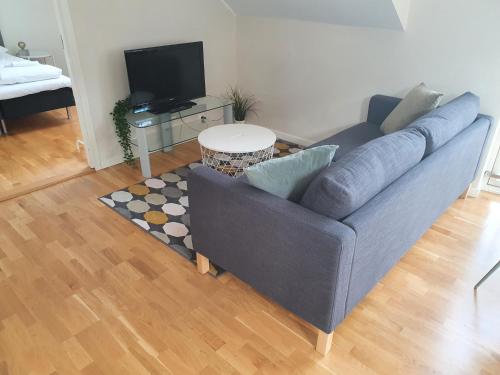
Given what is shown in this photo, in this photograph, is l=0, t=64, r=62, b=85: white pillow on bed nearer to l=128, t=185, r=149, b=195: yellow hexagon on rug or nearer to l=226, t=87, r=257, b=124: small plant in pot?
l=226, t=87, r=257, b=124: small plant in pot

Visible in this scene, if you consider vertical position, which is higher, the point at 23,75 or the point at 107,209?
the point at 23,75

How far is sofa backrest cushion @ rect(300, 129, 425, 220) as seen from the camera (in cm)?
154

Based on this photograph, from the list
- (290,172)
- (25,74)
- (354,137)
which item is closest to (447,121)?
(354,137)

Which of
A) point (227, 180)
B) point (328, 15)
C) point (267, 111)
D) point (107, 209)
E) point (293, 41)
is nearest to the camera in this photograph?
point (227, 180)

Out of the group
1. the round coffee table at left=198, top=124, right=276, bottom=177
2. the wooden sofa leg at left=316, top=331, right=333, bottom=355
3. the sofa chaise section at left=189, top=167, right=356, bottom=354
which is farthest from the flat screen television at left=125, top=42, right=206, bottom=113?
the wooden sofa leg at left=316, top=331, right=333, bottom=355

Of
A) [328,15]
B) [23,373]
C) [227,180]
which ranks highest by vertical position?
[328,15]

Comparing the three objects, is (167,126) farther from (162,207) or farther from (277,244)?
(277,244)

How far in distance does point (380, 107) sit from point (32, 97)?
3614 mm

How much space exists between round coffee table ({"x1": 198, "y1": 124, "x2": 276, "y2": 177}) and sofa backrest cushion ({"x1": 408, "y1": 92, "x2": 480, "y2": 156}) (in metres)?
1.13

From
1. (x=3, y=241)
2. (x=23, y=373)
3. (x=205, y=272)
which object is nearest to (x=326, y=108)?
(x=205, y=272)

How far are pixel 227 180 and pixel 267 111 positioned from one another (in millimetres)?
2500

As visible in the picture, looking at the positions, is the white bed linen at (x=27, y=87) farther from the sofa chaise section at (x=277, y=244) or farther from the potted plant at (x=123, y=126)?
the sofa chaise section at (x=277, y=244)

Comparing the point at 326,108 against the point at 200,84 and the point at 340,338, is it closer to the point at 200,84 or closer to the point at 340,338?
the point at 200,84

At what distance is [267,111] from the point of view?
4207 mm
